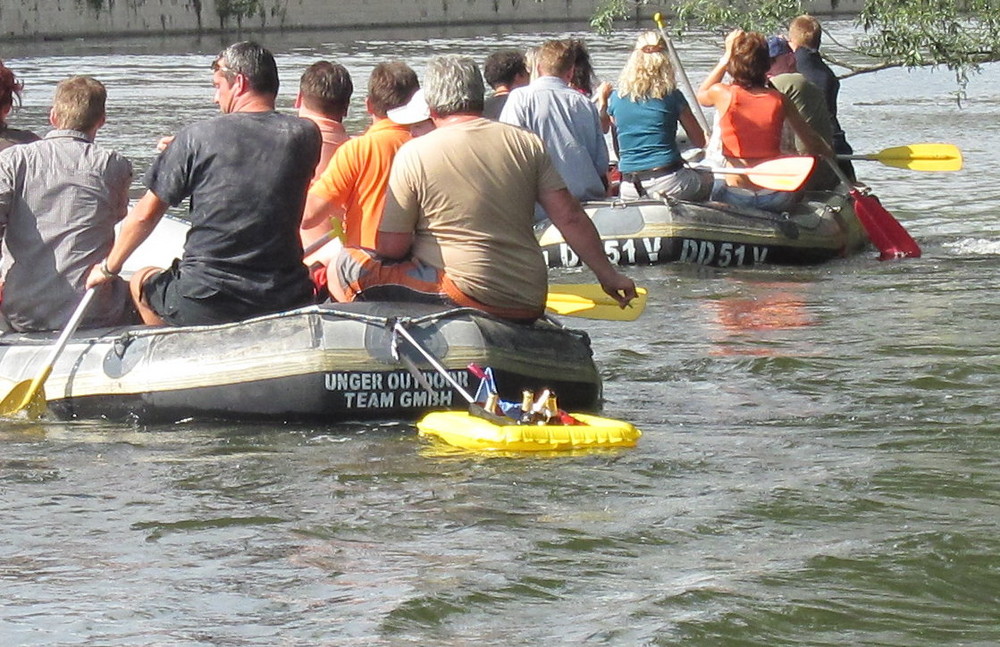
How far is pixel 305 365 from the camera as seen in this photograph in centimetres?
700

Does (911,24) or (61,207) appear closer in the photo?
(61,207)

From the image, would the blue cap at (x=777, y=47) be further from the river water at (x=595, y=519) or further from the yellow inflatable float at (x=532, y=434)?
the yellow inflatable float at (x=532, y=434)

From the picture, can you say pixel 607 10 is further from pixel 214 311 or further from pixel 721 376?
pixel 214 311

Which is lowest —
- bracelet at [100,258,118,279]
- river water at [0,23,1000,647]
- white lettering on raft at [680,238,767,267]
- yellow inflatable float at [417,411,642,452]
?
river water at [0,23,1000,647]

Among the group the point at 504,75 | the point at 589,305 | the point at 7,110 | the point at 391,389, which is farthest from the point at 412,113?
the point at 504,75

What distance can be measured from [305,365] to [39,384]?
1.10m

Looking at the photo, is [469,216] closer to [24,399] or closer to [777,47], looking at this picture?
[24,399]

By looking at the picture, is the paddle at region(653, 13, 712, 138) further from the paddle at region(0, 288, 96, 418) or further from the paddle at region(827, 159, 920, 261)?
the paddle at region(0, 288, 96, 418)

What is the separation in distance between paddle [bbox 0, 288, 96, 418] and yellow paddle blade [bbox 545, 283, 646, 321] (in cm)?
186

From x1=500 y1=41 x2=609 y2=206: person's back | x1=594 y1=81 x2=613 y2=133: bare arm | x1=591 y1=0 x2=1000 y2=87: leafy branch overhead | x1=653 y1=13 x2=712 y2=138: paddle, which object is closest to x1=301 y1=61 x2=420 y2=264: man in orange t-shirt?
x1=500 y1=41 x2=609 y2=206: person's back

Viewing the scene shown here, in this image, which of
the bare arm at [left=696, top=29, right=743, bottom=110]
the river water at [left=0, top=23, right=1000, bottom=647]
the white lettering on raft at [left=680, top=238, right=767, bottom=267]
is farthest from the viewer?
the white lettering on raft at [left=680, top=238, right=767, bottom=267]

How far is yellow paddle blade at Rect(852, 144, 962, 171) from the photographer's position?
1297cm

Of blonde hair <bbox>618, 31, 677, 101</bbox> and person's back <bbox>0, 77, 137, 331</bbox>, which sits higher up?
blonde hair <bbox>618, 31, 677, 101</bbox>

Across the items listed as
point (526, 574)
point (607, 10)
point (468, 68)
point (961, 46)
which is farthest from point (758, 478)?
point (607, 10)
